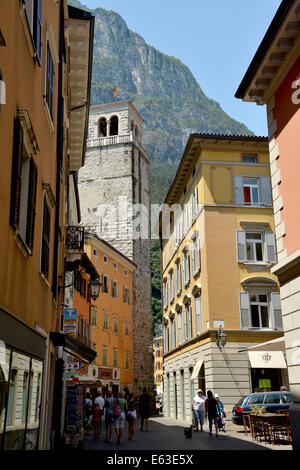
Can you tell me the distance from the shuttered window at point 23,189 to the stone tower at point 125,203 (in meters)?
41.3

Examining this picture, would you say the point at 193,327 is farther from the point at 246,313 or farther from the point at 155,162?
the point at 155,162

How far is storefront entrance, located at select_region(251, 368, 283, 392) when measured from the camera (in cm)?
2334

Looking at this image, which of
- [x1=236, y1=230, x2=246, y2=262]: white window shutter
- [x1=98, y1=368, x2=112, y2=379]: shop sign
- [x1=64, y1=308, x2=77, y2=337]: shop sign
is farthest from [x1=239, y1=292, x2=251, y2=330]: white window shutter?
[x1=98, y1=368, x2=112, y2=379]: shop sign

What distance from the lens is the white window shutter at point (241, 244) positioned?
81.9 ft

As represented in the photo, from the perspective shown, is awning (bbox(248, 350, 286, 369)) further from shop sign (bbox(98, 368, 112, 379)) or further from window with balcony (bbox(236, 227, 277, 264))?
shop sign (bbox(98, 368, 112, 379))

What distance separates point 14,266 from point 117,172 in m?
47.4

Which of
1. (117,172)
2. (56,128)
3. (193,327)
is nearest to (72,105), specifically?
(56,128)

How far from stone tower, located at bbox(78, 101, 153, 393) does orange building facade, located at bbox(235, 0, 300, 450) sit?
3718 centimetres

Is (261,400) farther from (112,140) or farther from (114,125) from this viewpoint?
(114,125)

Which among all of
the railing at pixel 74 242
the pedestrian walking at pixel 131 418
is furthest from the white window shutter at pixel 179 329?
the railing at pixel 74 242

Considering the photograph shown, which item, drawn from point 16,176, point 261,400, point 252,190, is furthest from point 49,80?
point 252,190

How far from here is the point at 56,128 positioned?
11.8m

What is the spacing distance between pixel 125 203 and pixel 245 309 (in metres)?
29.7

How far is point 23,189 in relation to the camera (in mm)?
7312
